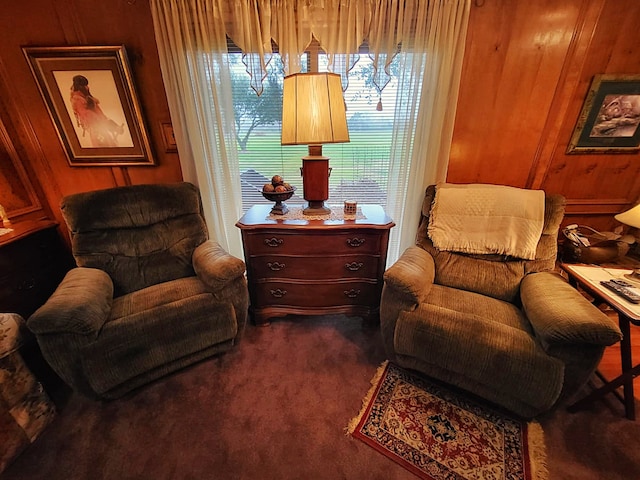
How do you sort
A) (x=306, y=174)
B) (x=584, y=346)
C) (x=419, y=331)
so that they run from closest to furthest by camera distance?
(x=584, y=346) → (x=419, y=331) → (x=306, y=174)

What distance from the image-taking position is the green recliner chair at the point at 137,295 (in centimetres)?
121

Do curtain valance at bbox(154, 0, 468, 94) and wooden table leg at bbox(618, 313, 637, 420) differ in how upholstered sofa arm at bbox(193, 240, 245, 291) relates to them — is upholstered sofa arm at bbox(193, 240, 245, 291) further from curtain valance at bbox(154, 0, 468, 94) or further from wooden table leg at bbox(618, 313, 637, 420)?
wooden table leg at bbox(618, 313, 637, 420)

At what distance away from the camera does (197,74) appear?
5.49 feet

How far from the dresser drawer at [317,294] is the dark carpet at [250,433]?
0.38 metres

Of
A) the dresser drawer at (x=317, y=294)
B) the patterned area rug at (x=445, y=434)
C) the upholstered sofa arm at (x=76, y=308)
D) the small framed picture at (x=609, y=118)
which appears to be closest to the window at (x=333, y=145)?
the dresser drawer at (x=317, y=294)

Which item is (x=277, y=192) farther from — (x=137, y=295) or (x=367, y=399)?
(x=367, y=399)

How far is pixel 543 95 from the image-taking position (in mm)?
1685

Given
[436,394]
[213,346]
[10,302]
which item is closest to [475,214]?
[436,394]

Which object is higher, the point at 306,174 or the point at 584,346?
the point at 306,174

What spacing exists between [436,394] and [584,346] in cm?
71

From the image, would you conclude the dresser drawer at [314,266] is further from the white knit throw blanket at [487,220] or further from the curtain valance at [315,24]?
the curtain valance at [315,24]

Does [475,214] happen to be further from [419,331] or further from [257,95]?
[257,95]

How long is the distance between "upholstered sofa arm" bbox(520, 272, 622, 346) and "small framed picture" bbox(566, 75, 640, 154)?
1.10 metres

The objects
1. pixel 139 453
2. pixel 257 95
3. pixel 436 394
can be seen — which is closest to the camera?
pixel 139 453
